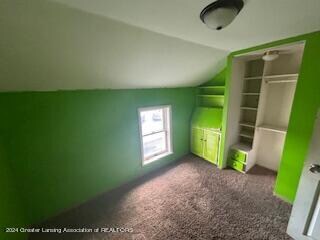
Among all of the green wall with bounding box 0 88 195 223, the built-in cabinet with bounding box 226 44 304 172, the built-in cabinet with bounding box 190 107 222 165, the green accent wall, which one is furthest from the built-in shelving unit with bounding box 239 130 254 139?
the green wall with bounding box 0 88 195 223

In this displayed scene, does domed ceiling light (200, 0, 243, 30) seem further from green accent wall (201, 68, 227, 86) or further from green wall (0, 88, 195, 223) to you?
green accent wall (201, 68, 227, 86)

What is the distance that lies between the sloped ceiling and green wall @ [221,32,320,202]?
0.65ft

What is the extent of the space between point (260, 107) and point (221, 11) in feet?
7.15

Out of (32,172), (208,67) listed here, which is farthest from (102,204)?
A: (208,67)

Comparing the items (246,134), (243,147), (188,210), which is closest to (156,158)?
(188,210)

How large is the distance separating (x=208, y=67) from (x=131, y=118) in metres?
1.66

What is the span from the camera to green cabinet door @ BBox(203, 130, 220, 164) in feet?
9.42

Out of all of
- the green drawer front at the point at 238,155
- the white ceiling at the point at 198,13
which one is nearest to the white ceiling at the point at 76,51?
the white ceiling at the point at 198,13

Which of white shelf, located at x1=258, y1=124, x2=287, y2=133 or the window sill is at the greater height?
white shelf, located at x1=258, y1=124, x2=287, y2=133

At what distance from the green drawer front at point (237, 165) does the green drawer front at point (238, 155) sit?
0.25 feet

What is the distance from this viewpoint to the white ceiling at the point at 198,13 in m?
0.95

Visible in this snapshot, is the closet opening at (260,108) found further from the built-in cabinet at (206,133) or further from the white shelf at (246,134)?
the built-in cabinet at (206,133)

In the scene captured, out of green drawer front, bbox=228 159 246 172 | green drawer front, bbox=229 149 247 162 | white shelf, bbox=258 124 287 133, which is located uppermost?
white shelf, bbox=258 124 287 133

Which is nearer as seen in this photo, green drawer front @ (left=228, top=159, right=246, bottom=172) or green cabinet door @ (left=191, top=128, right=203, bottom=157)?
green drawer front @ (left=228, top=159, right=246, bottom=172)
